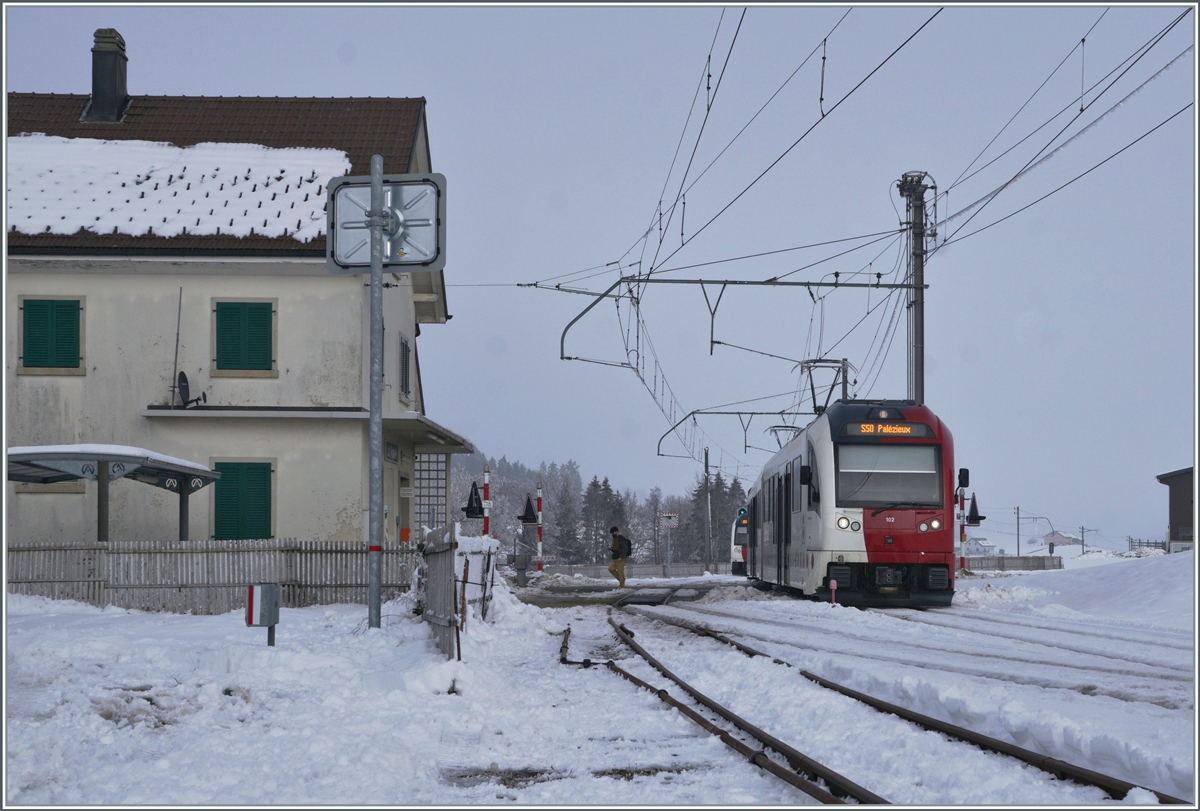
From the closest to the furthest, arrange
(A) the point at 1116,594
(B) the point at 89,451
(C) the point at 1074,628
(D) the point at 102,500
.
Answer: (C) the point at 1074,628
(B) the point at 89,451
(D) the point at 102,500
(A) the point at 1116,594

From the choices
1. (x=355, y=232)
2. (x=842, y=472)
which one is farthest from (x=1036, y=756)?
(x=842, y=472)

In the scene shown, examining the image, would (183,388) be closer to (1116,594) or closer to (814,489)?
(814,489)

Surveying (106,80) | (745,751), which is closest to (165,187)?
(106,80)

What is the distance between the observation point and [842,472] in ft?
66.3

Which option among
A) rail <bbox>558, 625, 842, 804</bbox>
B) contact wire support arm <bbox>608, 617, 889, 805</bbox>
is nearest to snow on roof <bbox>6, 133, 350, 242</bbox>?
rail <bbox>558, 625, 842, 804</bbox>

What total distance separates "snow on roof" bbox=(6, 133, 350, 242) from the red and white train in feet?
35.6

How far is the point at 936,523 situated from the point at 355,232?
11.4 metres

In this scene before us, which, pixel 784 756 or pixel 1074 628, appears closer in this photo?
pixel 784 756

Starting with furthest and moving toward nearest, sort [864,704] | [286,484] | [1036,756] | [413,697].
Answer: [286,484], [413,697], [864,704], [1036,756]

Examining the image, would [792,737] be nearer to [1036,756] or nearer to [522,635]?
[1036,756]

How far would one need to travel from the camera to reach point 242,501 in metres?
22.5

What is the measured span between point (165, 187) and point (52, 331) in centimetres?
370

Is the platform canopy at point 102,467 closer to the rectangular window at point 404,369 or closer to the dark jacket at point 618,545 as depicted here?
the rectangular window at point 404,369

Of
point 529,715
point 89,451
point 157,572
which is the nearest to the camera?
point 529,715
